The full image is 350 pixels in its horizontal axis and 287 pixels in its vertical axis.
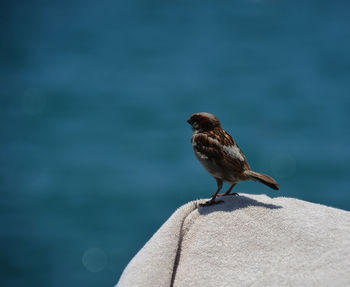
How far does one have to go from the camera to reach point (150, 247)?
2.38 meters

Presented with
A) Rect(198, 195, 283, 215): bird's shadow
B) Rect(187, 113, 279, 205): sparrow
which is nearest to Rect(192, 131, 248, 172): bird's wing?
Rect(187, 113, 279, 205): sparrow

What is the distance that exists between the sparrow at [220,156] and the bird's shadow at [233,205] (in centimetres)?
11

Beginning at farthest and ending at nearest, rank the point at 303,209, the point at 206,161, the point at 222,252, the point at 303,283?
1. the point at 206,161
2. the point at 303,209
3. the point at 222,252
4. the point at 303,283

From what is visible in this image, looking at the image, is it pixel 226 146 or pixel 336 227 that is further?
pixel 226 146

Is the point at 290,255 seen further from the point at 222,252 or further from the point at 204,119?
the point at 204,119

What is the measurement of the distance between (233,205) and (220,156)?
1.36ft

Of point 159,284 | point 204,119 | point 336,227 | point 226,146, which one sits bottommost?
point 159,284

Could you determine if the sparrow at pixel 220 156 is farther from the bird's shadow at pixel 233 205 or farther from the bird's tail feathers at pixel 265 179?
Result: the bird's shadow at pixel 233 205

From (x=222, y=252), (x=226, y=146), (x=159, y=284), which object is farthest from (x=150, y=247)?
(x=226, y=146)

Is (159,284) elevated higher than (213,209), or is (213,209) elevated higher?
(213,209)

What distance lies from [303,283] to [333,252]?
28 cm

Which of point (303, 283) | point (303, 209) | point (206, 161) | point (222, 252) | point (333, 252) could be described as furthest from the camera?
point (206, 161)

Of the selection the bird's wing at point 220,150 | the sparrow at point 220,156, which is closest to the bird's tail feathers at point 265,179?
the sparrow at point 220,156

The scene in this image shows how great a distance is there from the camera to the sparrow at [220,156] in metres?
2.88
